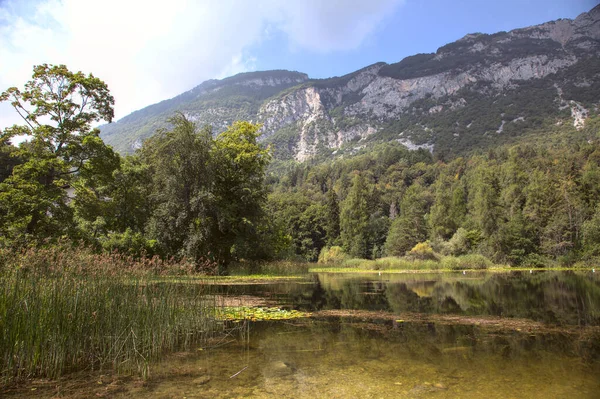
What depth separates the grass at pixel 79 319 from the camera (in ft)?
17.1

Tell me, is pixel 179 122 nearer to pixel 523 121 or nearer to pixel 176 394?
pixel 176 394

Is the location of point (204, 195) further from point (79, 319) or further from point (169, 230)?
point (79, 319)

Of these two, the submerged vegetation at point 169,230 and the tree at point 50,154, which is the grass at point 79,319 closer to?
the submerged vegetation at point 169,230

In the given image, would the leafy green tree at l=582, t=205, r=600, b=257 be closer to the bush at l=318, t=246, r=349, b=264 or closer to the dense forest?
the dense forest

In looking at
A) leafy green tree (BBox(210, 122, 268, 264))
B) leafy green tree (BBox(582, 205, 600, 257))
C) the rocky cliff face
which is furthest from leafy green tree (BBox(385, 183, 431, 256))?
the rocky cliff face

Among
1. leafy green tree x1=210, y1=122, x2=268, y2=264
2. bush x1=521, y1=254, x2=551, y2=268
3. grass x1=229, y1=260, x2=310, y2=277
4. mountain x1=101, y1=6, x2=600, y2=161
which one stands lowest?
bush x1=521, y1=254, x2=551, y2=268

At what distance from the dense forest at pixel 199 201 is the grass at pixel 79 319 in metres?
2.89

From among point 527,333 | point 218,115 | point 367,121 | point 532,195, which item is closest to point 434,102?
point 367,121

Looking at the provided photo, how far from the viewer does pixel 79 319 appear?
5.89 m

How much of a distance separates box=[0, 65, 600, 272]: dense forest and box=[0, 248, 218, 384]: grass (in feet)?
9.49

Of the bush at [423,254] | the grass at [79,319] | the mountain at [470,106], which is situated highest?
the mountain at [470,106]

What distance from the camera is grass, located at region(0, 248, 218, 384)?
521cm

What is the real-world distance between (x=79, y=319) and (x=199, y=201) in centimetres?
2009

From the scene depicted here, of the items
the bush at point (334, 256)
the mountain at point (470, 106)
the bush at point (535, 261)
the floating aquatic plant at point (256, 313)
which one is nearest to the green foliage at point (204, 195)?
the floating aquatic plant at point (256, 313)
